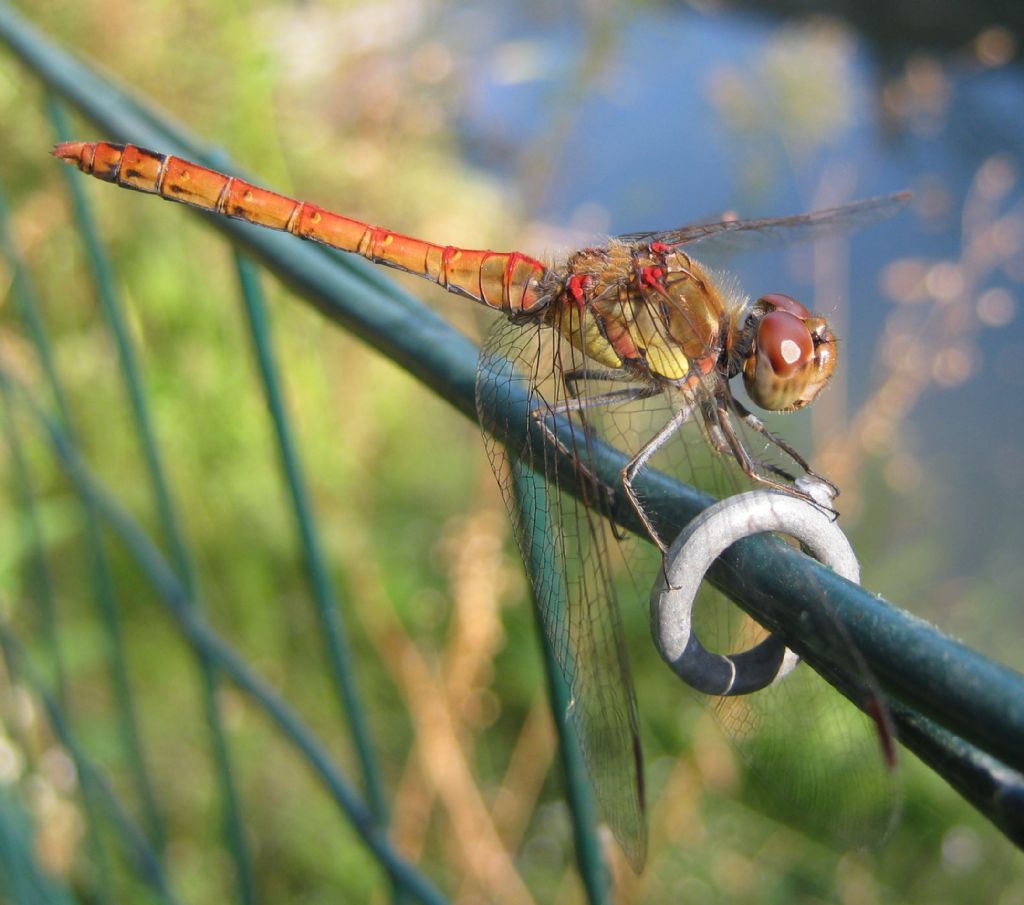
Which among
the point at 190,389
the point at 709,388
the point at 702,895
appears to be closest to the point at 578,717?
the point at 709,388

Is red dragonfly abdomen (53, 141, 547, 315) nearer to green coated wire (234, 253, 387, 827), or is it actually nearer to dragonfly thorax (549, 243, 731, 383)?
dragonfly thorax (549, 243, 731, 383)

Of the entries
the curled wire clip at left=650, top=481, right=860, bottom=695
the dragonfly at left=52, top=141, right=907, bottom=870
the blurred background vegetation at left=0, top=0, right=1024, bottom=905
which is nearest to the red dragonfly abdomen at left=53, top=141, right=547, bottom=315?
the dragonfly at left=52, top=141, right=907, bottom=870

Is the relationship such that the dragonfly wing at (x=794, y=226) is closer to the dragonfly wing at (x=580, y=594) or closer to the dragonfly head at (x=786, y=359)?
the dragonfly head at (x=786, y=359)

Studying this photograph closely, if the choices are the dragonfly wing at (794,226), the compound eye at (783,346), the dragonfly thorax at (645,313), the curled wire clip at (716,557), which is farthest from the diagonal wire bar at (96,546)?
the curled wire clip at (716,557)

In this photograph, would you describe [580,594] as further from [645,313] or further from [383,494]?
[383,494]

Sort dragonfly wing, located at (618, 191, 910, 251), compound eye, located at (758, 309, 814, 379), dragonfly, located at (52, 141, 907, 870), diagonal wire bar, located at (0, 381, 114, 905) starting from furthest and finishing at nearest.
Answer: diagonal wire bar, located at (0, 381, 114, 905)
dragonfly wing, located at (618, 191, 910, 251)
compound eye, located at (758, 309, 814, 379)
dragonfly, located at (52, 141, 907, 870)
